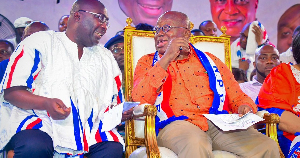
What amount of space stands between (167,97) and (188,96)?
0.16 meters

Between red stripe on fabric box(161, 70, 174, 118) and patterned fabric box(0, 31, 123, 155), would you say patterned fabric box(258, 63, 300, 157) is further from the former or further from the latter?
patterned fabric box(0, 31, 123, 155)

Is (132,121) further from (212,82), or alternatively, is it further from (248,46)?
(248,46)

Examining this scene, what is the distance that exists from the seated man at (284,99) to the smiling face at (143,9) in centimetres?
365

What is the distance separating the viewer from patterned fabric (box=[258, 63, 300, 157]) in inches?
106

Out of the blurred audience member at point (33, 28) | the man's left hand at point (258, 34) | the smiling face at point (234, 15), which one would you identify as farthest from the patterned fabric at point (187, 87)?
the smiling face at point (234, 15)

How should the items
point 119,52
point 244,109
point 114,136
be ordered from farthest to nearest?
point 119,52 → point 244,109 → point 114,136

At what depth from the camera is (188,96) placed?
8.73 feet

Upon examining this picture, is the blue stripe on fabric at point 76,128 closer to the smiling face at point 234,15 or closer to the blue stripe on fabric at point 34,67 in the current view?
the blue stripe on fabric at point 34,67

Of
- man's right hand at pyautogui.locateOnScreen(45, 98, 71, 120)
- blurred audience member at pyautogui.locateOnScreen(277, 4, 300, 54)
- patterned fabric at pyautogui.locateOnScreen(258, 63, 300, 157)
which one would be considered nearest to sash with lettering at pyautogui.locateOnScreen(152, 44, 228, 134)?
patterned fabric at pyautogui.locateOnScreen(258, 63, 300, 157)

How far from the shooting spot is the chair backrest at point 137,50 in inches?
112

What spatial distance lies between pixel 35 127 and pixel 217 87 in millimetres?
1338

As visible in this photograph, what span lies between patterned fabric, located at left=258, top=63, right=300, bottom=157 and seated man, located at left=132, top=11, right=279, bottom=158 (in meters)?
0.18

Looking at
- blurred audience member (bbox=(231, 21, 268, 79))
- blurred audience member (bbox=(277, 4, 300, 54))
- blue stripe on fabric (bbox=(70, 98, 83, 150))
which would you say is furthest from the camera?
blurred audience member (bbox=(277, 4, 300, 54))

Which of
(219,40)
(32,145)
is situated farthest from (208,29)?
(32,145)
